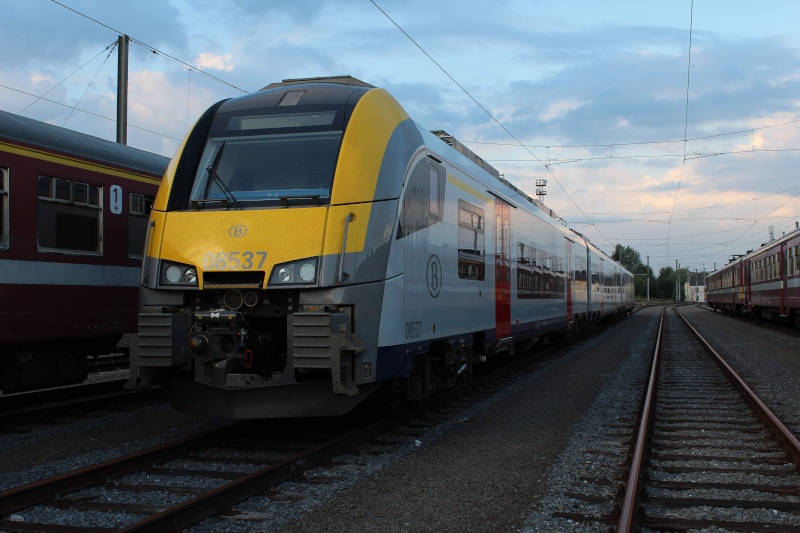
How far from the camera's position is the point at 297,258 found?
245 inches

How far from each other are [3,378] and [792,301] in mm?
22605

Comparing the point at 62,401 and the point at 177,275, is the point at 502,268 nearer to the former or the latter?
the point at 177,275

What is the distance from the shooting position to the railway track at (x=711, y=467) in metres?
4.86

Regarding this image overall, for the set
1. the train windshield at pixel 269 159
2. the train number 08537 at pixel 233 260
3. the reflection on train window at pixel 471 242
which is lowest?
the train number 08537 at pixel 233 260

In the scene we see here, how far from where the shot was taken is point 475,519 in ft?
15.9

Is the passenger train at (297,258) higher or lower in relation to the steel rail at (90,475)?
higher

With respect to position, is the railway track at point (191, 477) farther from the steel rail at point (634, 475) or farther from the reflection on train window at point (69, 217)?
the reflection on train window at point (69, 217)

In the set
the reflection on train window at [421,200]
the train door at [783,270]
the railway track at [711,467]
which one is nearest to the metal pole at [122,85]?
the reflection on train window at [421,200]

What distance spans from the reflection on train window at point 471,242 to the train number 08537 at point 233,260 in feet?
9.98

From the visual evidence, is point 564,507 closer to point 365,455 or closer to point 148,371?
point 365,455

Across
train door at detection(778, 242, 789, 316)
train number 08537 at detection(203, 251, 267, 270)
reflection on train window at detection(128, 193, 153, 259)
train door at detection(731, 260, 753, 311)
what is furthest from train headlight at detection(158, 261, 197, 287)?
train door at detection(731, 260, 753, 311)

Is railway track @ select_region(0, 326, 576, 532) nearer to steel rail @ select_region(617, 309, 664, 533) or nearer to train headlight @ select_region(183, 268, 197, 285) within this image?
train headlight @ select_region(183, 268, 197, 285)

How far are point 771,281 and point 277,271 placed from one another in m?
26.0

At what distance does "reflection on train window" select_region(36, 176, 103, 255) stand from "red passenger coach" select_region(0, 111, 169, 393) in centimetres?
1
